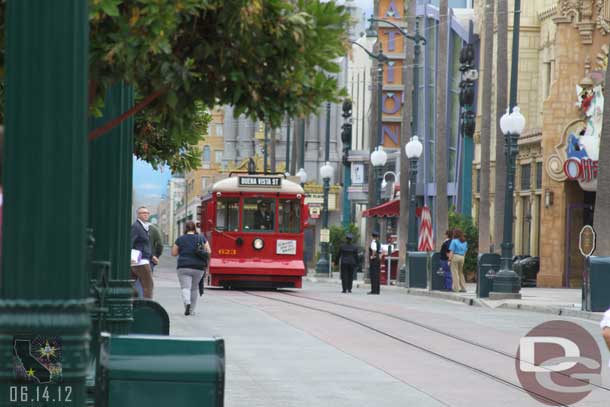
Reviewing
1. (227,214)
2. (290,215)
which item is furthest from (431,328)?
(227,214)

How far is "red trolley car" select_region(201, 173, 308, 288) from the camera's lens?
38375mm

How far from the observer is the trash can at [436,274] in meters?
41.4

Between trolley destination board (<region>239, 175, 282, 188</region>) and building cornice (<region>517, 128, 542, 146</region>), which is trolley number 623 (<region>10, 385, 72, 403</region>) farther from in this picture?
building cornice (<region>517, 128, 542, 146</region>)

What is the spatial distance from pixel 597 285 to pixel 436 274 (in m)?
13.4

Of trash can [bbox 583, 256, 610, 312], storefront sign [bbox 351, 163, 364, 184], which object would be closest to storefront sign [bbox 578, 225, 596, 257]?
trash can [bbox 583, 256, 610, 312]

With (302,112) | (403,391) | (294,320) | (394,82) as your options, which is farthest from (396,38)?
(302,112)

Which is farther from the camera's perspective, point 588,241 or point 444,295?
point 444,295

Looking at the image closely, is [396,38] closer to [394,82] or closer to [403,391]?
[394,82]

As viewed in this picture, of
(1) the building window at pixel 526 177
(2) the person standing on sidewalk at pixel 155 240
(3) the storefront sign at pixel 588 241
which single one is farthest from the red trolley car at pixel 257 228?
(1) the building window at pixel 526 177

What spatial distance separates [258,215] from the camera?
38781 millimetres

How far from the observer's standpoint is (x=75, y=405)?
549cm

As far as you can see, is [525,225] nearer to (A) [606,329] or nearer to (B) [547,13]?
(B) [547,13]

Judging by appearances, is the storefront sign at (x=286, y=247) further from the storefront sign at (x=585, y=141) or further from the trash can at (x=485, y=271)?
the storefront sign at (x=585, y=141)

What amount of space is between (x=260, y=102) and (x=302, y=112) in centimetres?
24
